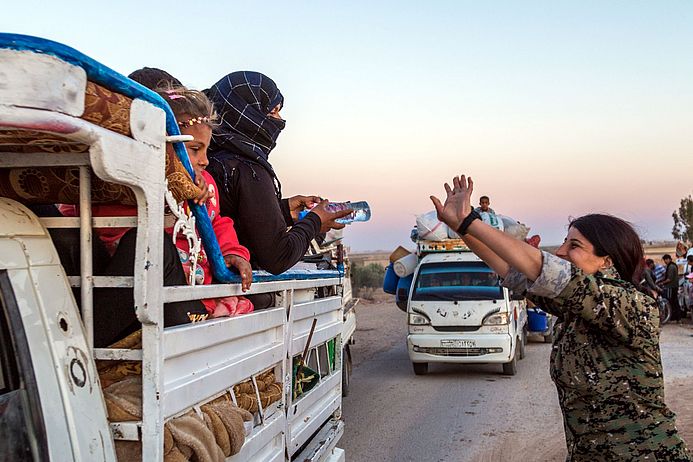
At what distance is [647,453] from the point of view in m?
2.72

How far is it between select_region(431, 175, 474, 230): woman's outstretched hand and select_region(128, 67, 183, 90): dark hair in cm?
158

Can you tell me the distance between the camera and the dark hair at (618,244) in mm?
2975

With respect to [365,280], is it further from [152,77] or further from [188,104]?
[188,104]

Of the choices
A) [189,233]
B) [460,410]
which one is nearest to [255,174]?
[189,233]

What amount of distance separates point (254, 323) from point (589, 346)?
1403mm

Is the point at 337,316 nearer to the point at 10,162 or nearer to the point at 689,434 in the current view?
the point at 10,162

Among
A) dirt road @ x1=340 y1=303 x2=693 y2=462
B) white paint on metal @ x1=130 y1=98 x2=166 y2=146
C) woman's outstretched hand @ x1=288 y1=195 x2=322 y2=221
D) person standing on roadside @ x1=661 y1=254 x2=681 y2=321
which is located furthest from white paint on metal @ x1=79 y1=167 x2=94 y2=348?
person standing on roadside @ x1=661 y1=254 x2=681 y2=321

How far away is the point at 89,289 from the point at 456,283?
10174 millimetres

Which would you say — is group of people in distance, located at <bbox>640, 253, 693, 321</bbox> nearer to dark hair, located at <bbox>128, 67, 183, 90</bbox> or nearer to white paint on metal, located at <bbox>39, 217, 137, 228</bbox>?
A: dark hair, located at <bbox>128, 67, 183, 90</bbox>

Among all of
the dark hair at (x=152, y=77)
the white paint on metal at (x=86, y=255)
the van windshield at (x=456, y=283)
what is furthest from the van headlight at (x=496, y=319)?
the white paint on metal at (x=86, y=255)

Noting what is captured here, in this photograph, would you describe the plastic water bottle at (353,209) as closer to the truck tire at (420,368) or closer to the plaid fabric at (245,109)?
the plaid fabric at (245,109)

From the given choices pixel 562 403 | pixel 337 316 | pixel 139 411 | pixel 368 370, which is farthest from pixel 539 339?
pixel 139 411

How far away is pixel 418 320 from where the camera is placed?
37.9 feet

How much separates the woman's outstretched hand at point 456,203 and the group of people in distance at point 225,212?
0.87 metres
